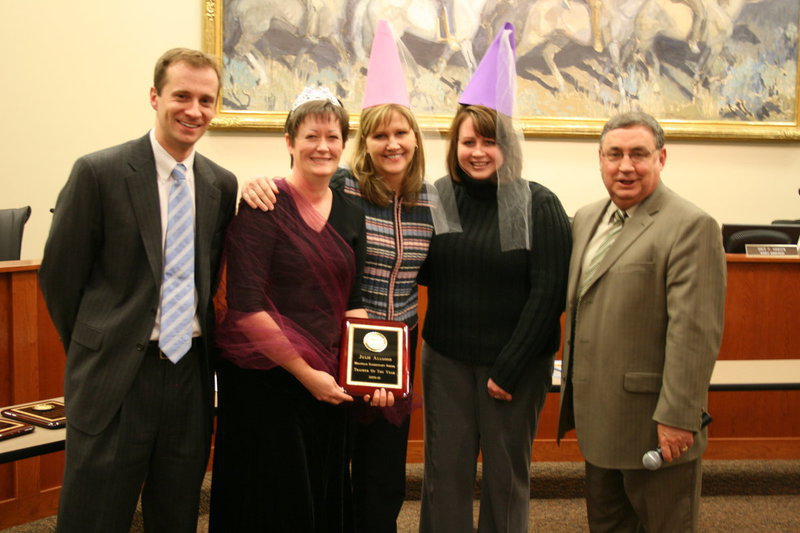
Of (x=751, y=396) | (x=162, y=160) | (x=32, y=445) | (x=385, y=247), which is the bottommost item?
(x=751, y=396)

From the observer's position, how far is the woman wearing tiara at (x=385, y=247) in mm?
1971

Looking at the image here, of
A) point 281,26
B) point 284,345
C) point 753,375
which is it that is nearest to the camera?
point 284,345

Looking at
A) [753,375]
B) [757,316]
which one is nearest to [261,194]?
[753,375]

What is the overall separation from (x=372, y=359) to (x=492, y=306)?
0.41 meters

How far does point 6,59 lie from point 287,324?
14.0 feet

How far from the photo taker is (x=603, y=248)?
1929 millimetres

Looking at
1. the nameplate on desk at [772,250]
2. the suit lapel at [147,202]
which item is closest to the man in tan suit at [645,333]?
the suit lapel at [147,202]

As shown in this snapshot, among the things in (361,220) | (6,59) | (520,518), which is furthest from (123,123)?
(520,518)

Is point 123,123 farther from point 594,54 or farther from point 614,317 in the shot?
point 614,317

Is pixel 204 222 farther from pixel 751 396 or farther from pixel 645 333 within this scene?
pixel 751 396

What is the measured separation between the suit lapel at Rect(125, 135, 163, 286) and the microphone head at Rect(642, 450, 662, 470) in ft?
4.12

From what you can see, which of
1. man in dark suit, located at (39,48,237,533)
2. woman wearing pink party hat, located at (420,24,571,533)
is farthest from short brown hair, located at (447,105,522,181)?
man in dark suit, located at (39,48,237,533)

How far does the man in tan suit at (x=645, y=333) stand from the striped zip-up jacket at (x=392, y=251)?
0.45 m

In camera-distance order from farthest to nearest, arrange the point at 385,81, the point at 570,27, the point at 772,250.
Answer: the point at 570,27 → the point at 772,250 → the point at 385,81
